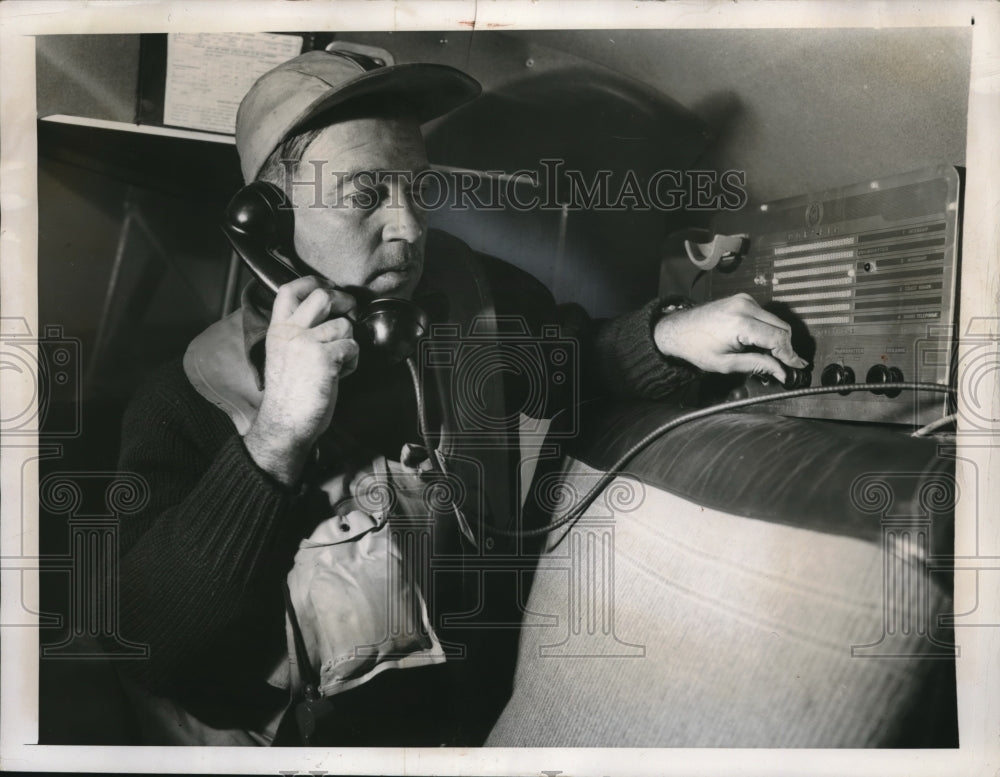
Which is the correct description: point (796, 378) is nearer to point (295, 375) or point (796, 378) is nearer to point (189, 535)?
point (295, 375)

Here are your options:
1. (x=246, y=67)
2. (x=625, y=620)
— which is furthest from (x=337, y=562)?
(x=246, y=67)

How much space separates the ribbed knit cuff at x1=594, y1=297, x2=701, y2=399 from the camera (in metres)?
0.75

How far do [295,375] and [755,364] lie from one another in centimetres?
47

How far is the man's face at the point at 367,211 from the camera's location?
0.75 metres

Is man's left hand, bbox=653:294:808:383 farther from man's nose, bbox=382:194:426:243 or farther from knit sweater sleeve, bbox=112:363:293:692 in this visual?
knit sweater sleeve, bbox=112:363:293:692

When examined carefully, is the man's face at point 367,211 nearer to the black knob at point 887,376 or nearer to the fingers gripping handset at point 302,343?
the fingers gripping handset at point 302,343

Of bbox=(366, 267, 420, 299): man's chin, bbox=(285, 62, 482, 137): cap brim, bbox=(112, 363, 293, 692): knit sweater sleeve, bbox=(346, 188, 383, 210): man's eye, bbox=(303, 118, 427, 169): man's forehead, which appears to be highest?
bbox=(285, 62, 482, 137): cap brim

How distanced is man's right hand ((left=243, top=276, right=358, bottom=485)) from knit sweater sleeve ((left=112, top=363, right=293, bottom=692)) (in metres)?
0.02

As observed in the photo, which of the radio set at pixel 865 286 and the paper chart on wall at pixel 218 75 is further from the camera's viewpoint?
the paper chart on wall at pixel 218 75

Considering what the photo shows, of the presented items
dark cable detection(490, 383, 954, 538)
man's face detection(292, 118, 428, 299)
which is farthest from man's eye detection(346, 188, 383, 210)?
dark cable detection(490, 383, 954, 538)

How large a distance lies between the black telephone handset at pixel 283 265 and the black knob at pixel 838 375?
414 millimetres

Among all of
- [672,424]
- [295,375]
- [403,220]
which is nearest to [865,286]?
[672,424]

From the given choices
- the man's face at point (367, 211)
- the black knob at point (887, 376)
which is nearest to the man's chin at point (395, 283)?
the man's face at point (367, 211)

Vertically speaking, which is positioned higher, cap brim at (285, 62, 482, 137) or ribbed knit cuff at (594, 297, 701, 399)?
cap brim at (285, 62, 482, 137)
